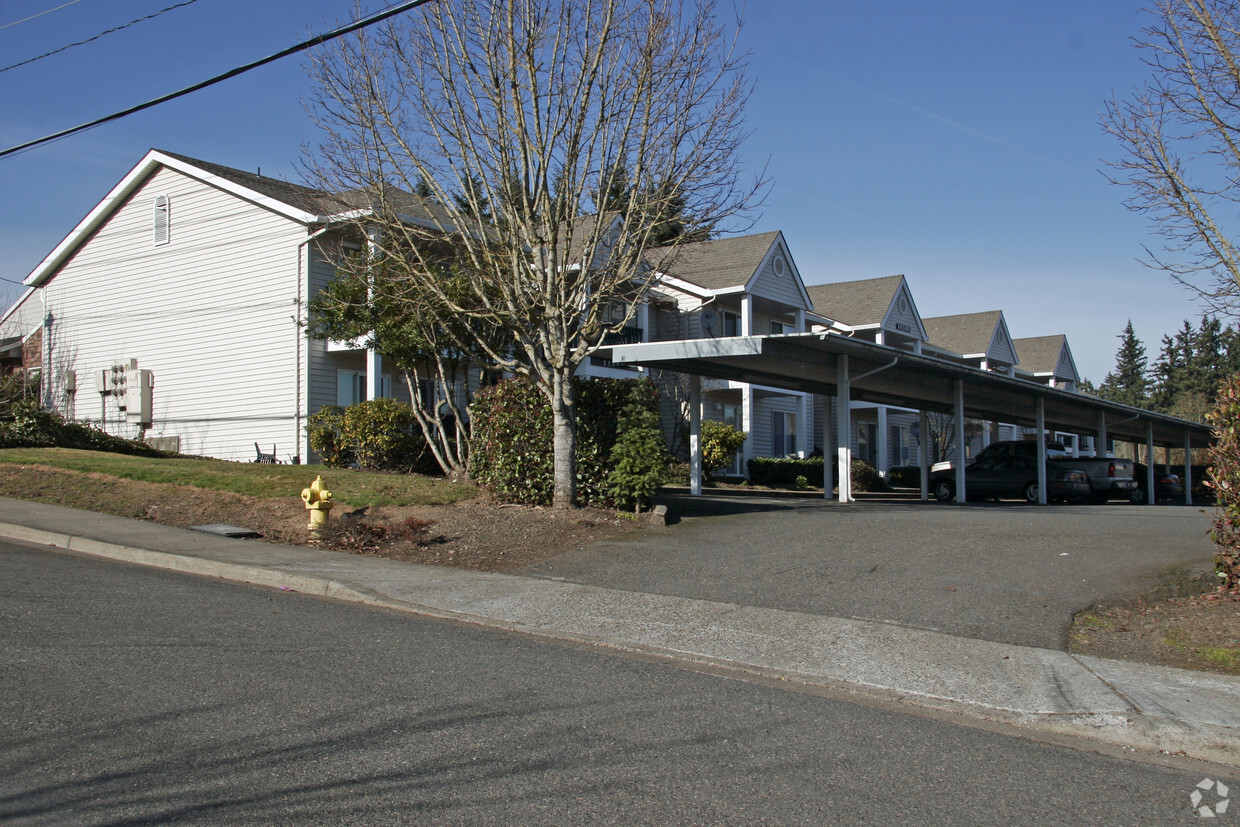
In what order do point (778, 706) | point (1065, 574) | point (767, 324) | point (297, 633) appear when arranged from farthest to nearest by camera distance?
point (767, 324) → point (1065, 574) → point (297, 633) → point (778, 706)

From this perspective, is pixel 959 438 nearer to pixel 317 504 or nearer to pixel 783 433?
pixel 783 433

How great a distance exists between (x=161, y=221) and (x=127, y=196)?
5.78 ft

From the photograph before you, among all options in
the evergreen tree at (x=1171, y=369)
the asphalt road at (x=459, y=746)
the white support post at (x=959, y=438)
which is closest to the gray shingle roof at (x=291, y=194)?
the asphalt road at (x=459, y=746)

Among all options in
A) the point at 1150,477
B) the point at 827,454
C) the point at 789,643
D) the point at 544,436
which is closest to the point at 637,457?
the point at 544,436

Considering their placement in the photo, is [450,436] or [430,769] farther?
[450,436]

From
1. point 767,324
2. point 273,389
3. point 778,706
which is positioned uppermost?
point 767,324

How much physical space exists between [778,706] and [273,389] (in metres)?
20.4

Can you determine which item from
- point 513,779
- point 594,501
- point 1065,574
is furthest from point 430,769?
point 594,501

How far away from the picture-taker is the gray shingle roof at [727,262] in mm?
33344

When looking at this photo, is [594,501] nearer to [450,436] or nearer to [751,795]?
[450,436]

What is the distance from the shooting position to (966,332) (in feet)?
168

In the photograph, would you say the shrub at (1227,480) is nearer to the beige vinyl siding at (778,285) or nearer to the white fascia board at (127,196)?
the white fascia board at (127,196)

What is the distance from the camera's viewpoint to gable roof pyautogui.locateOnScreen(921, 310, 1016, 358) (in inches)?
1953

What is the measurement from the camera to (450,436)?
2081cm
